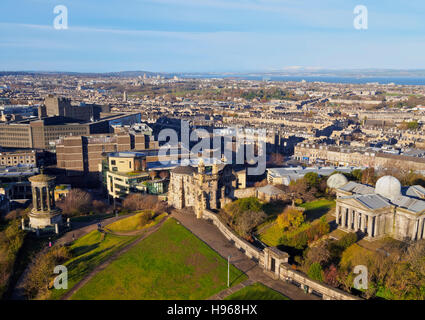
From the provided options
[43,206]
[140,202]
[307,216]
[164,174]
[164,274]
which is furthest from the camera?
[164,174]

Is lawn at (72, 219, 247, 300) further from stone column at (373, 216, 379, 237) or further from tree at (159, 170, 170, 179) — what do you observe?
tree at (159, 170, 170, 179)

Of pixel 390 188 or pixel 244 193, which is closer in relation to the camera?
pixel 390 188

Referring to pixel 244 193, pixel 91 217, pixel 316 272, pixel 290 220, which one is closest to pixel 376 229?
pixel 290 220

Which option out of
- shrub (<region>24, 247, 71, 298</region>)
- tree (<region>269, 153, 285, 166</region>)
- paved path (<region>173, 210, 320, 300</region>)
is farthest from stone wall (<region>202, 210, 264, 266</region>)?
tree (<region>269, 153, 285, 166</region>)

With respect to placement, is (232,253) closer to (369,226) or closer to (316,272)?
(316,272)

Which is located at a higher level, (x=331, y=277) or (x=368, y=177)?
(x=368, y=177)

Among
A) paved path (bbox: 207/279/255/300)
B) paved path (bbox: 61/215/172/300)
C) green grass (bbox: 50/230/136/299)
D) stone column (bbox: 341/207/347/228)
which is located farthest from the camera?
stone column (bbox: 341/207/347/228)
